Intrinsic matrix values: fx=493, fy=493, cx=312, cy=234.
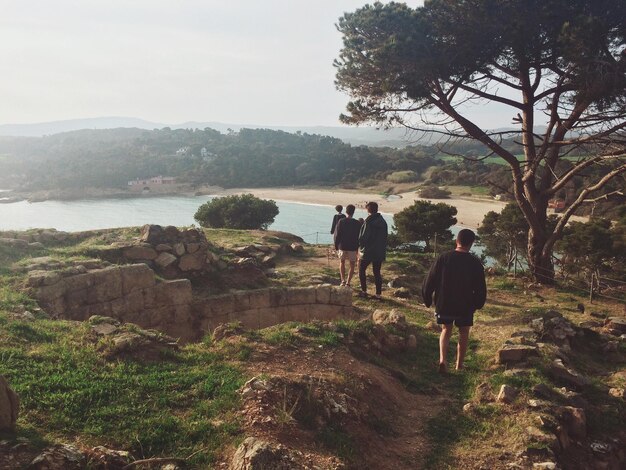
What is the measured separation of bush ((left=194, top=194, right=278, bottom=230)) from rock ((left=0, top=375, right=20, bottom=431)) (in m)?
25.2

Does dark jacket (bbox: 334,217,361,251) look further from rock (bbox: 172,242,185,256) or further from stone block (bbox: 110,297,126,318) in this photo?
stone block (bbox: 110,297,126,318)

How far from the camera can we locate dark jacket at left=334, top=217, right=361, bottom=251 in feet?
33.4

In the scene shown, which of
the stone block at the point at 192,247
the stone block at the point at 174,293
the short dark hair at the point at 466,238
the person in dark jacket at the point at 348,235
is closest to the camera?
the short dark hair at the point at 466,238

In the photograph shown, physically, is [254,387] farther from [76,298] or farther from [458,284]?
[76,298]

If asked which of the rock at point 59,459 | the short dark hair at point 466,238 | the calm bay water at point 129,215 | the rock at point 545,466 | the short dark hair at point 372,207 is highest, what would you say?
the short dark hair at point 372,207

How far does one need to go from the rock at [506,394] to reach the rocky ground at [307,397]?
14 mm

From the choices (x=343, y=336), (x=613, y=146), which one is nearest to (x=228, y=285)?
(x=343, y=336)

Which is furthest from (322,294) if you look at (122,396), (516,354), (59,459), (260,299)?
(59,459)

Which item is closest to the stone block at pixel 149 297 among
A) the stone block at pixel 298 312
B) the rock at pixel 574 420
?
the stone block at pixel 298 312

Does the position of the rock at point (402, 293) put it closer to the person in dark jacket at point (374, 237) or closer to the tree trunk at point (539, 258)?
the person in dark jacket at point (374, 237)

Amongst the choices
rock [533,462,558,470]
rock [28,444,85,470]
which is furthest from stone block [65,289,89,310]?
rock [533,462,558,470]

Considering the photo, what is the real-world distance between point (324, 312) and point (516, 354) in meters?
4.16

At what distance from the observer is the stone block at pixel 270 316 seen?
32.2 feet

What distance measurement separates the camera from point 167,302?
9.40 m
